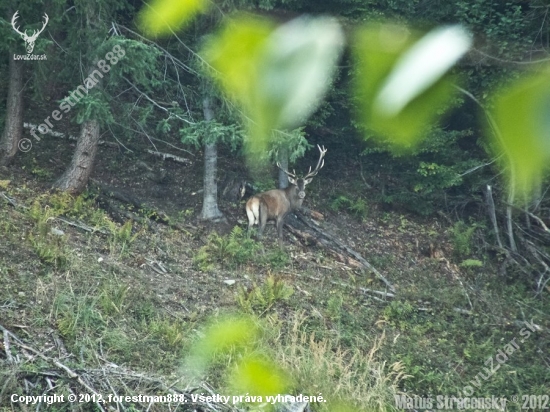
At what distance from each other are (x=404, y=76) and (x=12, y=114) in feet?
32.4

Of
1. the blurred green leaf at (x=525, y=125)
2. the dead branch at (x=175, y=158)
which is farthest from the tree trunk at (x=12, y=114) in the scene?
the blurred green leaf at (x=525, y=125)

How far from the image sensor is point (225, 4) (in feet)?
2.50

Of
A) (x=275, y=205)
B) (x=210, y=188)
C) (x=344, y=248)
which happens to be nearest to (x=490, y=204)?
(x=344, y=248)

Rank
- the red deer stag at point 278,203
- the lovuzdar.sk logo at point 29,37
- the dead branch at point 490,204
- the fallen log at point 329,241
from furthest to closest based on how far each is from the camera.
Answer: the red deer stag at point 278,203, the fallen log at point 329,241, the lovuzdar.sk logo at point 29,37, the dead branch at point 490,204

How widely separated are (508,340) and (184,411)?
437cm

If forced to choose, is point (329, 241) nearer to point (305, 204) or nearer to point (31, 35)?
point (305, 204)

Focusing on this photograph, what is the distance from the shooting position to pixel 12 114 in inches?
371

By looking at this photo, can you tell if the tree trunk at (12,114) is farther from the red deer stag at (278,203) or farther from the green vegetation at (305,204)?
the red deer stag at (278,203)

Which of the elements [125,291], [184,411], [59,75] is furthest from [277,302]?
[59,75]

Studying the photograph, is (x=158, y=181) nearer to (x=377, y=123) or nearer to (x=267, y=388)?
(x=267, y=388)

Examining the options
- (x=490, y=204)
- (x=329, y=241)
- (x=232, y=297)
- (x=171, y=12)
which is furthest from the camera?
(x=329, y=241)

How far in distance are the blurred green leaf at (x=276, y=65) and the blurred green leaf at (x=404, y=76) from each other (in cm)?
3

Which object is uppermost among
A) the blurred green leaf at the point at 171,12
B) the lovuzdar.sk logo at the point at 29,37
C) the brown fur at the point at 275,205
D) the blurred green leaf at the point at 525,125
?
the lovuzdar.sk logo at the point at 29,37

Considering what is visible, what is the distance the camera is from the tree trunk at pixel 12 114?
30.6 ft
